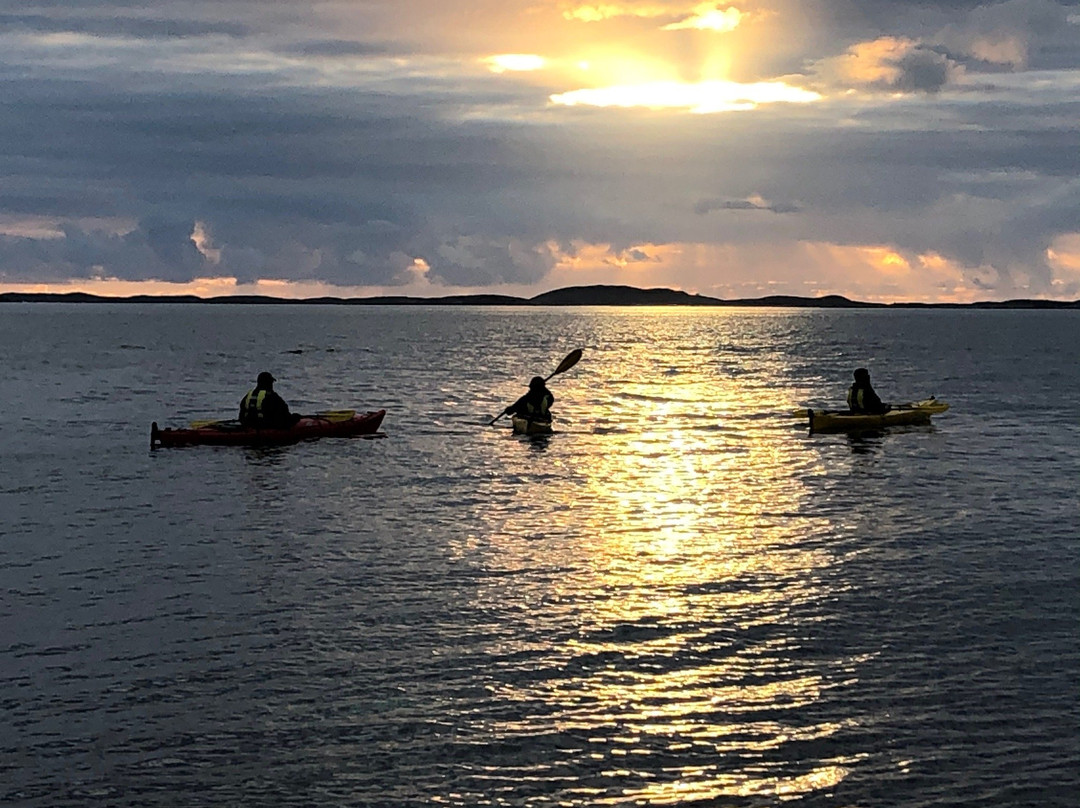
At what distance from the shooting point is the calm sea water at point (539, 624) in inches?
500

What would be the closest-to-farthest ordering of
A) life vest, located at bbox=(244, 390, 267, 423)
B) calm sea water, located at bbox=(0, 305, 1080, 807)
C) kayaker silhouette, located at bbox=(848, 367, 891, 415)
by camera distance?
calm sea water, located at bbox=(0, 305, 1080, 807), life vest, located at bbox=(244, 390, 267, 423), kayaker silhouette, located at bbox=(848, 367, 891, 415)

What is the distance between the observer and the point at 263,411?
1483 inches

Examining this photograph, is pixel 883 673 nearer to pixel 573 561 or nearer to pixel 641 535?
pixel 573 561

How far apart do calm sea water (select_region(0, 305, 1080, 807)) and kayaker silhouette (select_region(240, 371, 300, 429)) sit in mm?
909

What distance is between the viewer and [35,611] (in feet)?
60.8

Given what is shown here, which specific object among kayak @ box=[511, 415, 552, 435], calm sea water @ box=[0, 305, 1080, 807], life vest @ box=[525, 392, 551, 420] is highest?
life vest @ box=[525, 392, 551, 420]

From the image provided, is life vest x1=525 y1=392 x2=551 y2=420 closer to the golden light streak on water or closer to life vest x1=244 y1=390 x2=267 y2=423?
the golden light streak on water

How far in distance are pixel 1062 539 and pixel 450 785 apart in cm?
1550

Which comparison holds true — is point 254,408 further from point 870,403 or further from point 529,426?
point 870,403

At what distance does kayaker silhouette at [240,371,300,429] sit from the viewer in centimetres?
3766

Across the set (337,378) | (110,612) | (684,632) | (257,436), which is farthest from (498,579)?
(337,378)

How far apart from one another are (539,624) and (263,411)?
21370 mm

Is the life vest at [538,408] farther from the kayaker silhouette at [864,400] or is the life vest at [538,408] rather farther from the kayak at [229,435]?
the kayaker silhouette at [864,400]

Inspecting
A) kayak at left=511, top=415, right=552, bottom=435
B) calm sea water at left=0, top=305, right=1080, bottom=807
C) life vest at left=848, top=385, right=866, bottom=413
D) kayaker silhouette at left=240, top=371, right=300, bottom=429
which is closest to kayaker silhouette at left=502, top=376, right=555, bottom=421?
kayak at left=511, top=415, right=552, bottom=435
